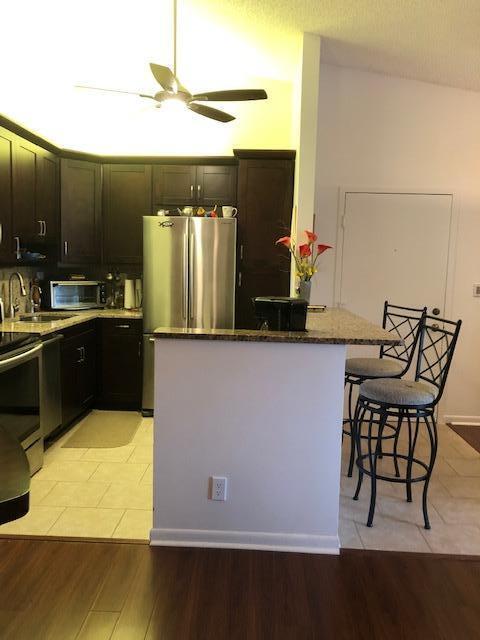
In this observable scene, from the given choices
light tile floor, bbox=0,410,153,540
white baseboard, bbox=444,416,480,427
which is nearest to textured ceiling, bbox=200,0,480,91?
white baseboard, bbox=444,416,480,427

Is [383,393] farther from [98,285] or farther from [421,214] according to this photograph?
[98,285]

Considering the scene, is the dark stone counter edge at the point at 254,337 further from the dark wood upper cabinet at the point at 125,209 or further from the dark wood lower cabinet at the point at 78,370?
the dark wood upper cabinet at the point at 125,209

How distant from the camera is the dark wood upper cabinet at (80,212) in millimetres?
4270

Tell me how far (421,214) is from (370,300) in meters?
0.87

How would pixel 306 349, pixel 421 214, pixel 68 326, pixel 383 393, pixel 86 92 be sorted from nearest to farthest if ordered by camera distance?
pixel 306 349, pixel 383 393, pixel 68 326, pixel 421 214, pixel 86 92

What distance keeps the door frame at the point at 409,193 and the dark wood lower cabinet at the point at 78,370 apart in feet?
7.29

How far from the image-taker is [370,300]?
4.28 meters

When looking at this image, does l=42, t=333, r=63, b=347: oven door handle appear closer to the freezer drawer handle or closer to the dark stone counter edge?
the freezer drawer handle

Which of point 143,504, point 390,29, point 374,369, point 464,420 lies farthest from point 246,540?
point 390,29

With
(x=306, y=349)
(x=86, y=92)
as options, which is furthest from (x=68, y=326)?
(x=86, y=92)

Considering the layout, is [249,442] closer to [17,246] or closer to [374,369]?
[374,369]

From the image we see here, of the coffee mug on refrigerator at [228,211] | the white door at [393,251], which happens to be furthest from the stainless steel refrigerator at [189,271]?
the white door at [393,251]

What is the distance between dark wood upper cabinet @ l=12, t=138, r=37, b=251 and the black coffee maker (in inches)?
87.0

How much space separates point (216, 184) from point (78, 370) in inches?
82.0
